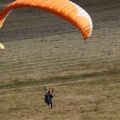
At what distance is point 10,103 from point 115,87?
567 cm

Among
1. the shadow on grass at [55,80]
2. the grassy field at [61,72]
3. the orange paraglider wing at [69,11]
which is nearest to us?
the orange paraglider wing at [69,11]

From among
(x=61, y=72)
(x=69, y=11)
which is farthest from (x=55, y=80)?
(x=69, y=11)

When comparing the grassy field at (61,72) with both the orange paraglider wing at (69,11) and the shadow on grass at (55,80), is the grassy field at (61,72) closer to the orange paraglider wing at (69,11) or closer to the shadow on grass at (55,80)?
the shadow on grass at (55,80)

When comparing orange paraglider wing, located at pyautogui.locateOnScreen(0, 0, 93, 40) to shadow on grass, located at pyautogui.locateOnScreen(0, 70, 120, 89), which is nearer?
orange paraglider wing, located at pyautogui.locateOnScreen(0, 0, 93, 40)

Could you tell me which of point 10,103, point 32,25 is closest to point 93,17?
point 32,25

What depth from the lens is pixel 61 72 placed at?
2678 centimetres

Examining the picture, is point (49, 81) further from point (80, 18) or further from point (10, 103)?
point (80, 18)

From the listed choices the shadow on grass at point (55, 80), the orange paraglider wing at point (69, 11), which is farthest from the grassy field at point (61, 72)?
the orange paraglider wing at point (69, 11)

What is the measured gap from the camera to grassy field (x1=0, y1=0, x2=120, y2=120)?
2052cm

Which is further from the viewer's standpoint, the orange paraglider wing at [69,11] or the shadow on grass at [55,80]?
the shadow on grass at [55,80]

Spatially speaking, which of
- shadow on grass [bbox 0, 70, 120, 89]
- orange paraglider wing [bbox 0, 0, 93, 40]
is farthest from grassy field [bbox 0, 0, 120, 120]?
orange paraglider wing [bbox 0, 0, 93, 40]

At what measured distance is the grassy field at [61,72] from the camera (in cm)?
2052

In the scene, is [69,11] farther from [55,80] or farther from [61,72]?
[61,72]

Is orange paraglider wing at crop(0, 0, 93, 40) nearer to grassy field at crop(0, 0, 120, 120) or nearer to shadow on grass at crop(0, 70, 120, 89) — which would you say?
grassy field at crop(0, 0, 120, 120)
